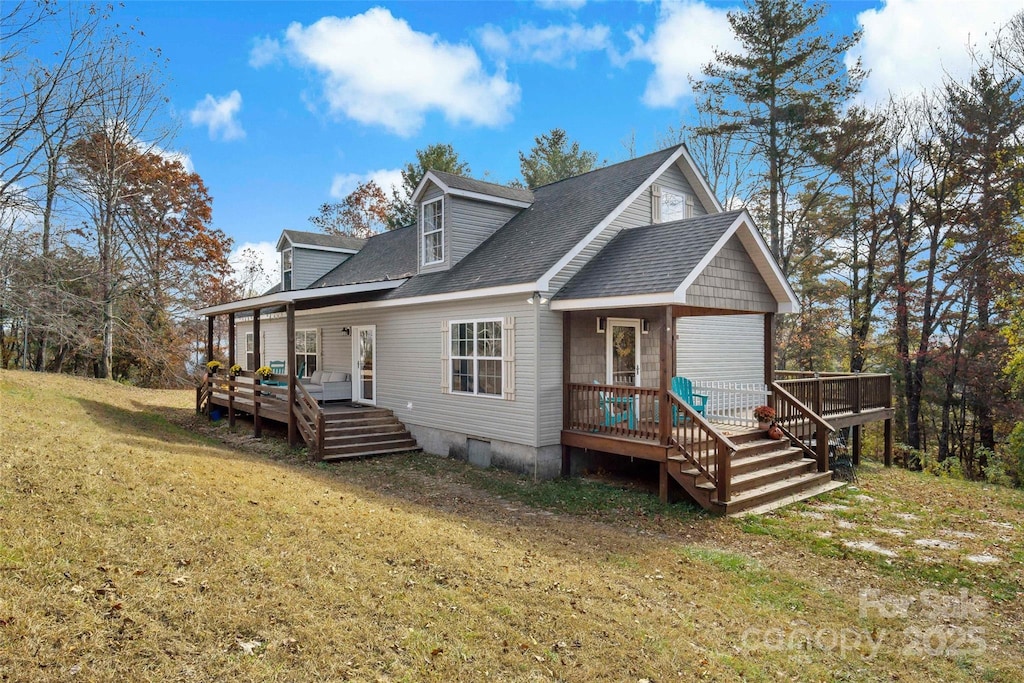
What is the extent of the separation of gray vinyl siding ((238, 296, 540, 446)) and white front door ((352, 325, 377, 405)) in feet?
0.96

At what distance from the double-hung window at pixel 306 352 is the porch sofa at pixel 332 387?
5.45 feet

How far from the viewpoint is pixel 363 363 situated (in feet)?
51.6

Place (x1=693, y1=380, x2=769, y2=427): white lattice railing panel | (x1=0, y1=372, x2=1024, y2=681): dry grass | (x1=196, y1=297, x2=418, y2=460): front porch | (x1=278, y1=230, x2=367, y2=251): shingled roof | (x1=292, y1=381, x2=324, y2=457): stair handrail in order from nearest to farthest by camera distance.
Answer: (x1=0, y1=372, x2=1024, y2=681): dry grass → (x1=693, y1=380, x2=769, y2=427): white lattice railing panel → (x1=292, y1=381, x2=324, y2=457): stair handrail → (x1=196, y1=297, x2=418, y2=460): front porch → (x1=278, y1=230, x2=367, y2=251): shingled roof

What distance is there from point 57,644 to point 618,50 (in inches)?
708

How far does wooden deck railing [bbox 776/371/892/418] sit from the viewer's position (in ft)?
40.9

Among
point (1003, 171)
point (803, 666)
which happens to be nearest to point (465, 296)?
point (803, 666)

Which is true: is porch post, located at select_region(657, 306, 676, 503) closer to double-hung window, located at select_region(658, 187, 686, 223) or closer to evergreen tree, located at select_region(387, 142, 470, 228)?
double-hung window, located at select_region(658, 187, 686, 223)

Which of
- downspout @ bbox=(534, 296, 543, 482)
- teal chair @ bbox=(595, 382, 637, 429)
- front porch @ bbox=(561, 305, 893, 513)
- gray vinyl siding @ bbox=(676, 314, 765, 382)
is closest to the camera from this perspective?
front porch @ bbox=(561, 305, 893, 513)

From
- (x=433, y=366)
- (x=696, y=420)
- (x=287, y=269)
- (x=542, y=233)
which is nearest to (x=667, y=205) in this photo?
(x=542, y=233)

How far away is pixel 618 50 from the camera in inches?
672

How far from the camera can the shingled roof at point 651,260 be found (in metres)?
9.37

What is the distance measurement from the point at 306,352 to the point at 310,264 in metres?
4.00

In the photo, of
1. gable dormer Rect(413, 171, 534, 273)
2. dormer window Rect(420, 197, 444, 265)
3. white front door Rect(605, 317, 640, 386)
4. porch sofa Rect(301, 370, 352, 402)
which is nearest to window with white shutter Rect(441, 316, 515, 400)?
white front door Rect(605, 317, 640, 386)

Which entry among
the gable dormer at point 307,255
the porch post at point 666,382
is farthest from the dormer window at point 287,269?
the porch post at point 666,382
